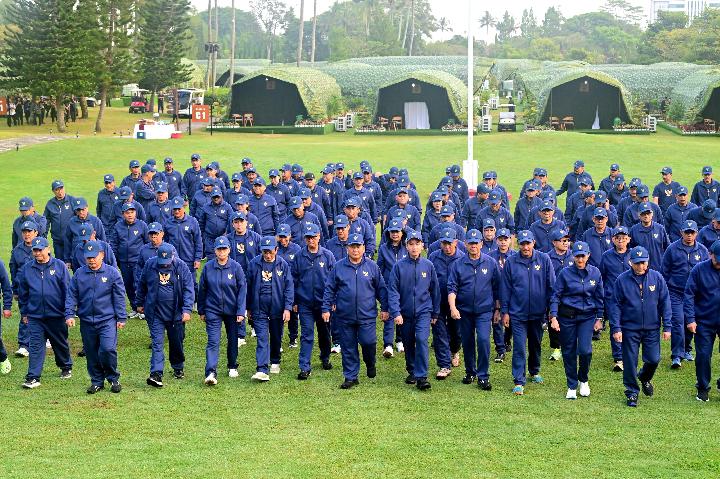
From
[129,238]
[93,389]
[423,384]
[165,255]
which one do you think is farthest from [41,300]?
[423,384]

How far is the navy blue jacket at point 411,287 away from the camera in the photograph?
12227 millimetres

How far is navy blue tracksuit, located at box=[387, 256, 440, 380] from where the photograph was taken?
12219mm

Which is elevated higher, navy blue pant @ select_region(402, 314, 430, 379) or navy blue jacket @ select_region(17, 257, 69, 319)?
navy blue jacket @ select_region(17, 257, 69, 319)

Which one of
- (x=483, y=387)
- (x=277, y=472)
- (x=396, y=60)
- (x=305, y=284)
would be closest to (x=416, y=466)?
(x=277, y=472)

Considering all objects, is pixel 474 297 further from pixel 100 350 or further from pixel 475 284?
pixel 100 350

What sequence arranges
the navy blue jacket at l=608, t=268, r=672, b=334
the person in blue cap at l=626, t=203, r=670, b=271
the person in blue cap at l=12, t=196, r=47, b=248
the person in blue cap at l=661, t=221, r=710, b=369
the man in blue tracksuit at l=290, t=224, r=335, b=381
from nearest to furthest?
the navy blue jacket at l=608, t=268, r=672, b=334
the person in blue cap at l=661, t=221, r=710, b=369
the man in blue tracksuit at l=290, t=224, r=335, b=381
the person in blue cap at l=626, t=203, r=670, b=271
the person in blue cap at l=12, t=196, r=47, b=248

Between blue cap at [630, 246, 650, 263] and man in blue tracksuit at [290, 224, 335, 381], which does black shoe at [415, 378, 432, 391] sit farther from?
blue cap at [630, 246, 650, 263]

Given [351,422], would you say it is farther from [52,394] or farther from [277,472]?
[52,394]

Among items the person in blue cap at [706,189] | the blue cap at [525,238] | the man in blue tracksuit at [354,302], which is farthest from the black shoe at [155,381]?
the person in blue cap at [706,189]

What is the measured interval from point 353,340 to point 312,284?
1012mm

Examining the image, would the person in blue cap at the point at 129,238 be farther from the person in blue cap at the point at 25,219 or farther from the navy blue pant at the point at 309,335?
the navy blue pant at the point at 309,335

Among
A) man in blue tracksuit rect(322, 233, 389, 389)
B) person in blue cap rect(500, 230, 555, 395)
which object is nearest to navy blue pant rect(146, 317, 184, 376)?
man in blue tracksuit rect(322, 233, 389, 389)

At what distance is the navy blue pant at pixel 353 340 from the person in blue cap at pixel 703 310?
11.8 ft

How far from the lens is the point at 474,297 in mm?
12211
